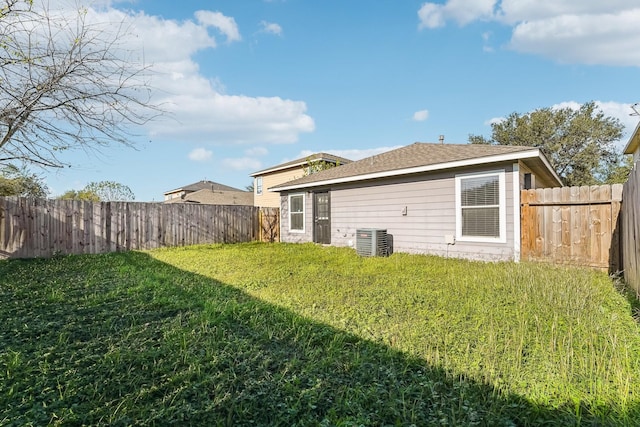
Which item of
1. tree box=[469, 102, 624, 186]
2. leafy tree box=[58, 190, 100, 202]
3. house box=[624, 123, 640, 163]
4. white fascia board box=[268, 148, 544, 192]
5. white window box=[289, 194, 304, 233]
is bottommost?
white window box=[289, 194, 304, 233]

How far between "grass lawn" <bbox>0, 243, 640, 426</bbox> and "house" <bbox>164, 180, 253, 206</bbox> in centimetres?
2260

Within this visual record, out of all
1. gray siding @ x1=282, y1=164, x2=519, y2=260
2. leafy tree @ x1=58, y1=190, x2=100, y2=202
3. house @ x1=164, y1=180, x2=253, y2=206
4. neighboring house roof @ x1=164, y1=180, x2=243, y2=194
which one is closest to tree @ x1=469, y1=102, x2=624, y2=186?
gray siding @ x1=282, y1=164, x2=519, y2=260

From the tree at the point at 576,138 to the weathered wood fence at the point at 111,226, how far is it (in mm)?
18846

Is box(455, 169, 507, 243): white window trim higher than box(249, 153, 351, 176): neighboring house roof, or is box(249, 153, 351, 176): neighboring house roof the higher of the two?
box(249, 153, 351, 176): neighboring house roof

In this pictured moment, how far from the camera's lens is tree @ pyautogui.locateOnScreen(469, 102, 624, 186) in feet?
65.7

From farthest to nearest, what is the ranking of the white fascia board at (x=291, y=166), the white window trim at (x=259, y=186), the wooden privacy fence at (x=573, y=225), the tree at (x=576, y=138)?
the white window trim at (x=259, y=186)
the tree at (x=576, y=138)
the white fascia board at (x=291, y=166)
the wooden privacy fence at (x=573, y=225)

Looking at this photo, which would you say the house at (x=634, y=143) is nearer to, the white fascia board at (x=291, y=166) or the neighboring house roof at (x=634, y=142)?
the neighboring house roof at (x=634, y=142)

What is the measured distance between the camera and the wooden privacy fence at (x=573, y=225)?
558 cm

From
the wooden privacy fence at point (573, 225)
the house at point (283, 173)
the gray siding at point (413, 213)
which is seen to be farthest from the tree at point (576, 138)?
the wooden privacy fence at point (573, 225)

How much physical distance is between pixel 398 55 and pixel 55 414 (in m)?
11.2

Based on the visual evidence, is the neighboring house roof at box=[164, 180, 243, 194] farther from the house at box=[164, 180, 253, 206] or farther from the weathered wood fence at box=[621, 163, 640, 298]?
the weathered wood fence at box=[621, 163, 640, 298]

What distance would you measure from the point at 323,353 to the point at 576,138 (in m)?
25.3

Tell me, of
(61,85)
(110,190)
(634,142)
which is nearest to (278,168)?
(110,190)

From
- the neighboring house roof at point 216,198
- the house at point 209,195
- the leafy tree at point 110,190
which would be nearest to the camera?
the leafy tree at point 110,190
